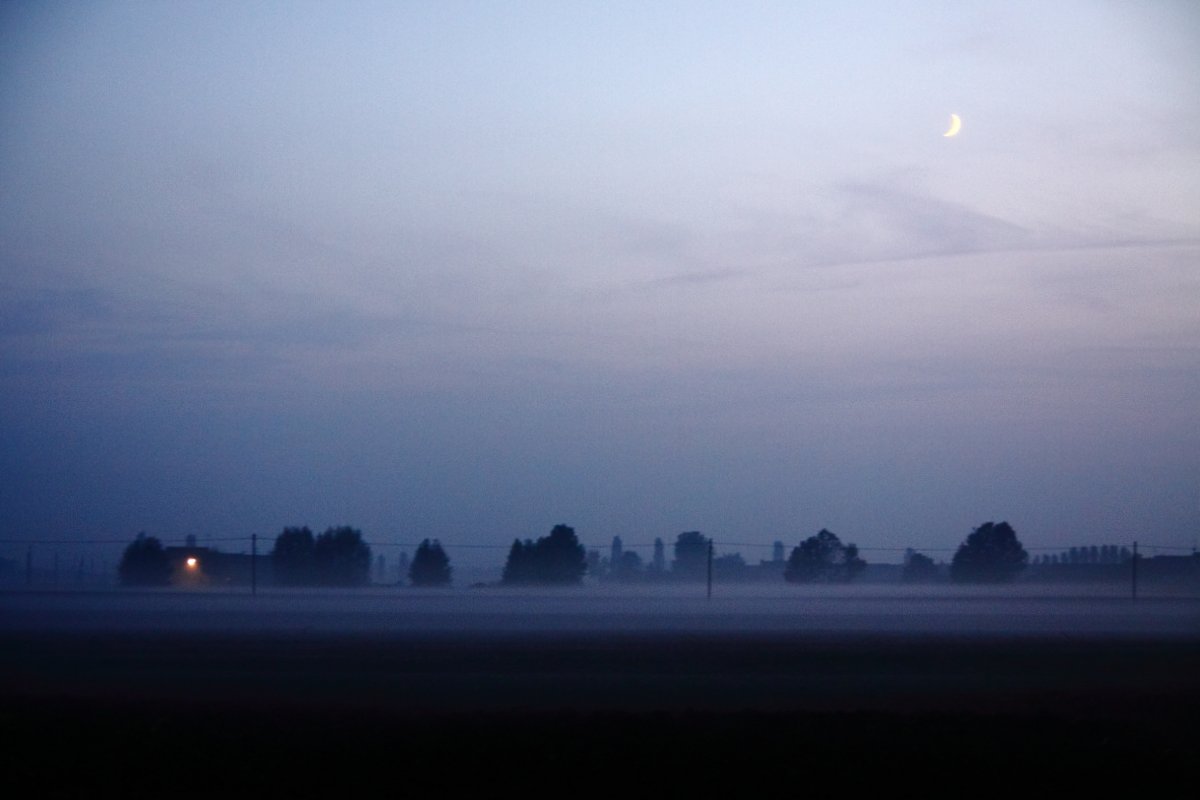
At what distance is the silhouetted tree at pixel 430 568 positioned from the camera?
51531 millimetres

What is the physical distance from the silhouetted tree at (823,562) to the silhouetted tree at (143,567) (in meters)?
25.3

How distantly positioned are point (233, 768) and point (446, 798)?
6.70 ft

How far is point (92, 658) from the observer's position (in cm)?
1911

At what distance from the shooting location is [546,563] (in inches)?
1976

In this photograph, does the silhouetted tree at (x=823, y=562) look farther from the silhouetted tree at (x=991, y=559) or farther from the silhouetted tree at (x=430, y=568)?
the silhouetted tree at (x=430, y=568)

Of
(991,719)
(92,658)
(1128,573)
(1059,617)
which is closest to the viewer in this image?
(991,719)

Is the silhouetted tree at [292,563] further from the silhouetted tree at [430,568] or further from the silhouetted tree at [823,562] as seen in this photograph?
the silhouetted tree at [823,562]

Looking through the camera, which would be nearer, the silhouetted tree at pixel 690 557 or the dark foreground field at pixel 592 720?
the dark foreground field at pixel 592 720

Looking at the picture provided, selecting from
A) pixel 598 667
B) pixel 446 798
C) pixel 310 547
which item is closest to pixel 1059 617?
pixel 598 667

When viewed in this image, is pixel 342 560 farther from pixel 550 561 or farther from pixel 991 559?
pixel 991 559

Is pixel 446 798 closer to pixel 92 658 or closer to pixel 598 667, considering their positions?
pixel 598 667

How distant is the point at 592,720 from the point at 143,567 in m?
41.6

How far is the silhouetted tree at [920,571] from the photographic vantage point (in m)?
50.3

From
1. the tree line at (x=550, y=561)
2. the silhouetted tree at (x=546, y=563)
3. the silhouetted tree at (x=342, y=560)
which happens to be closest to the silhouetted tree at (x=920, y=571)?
the tree line at (x=550, y=561)
